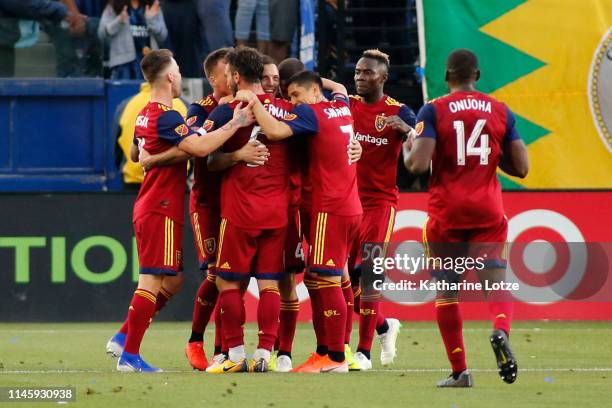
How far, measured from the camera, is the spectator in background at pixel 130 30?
664 inches

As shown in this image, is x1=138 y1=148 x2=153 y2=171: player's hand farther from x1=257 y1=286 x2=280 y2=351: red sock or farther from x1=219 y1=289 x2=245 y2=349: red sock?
x1=257 y1=286 x2=280 y2=351: red sock

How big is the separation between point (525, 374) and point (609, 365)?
3.48 ft

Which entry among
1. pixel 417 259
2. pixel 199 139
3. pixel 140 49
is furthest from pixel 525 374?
pixel 140 49

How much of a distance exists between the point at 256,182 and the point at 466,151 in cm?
157

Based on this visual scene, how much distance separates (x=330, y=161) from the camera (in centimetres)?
972

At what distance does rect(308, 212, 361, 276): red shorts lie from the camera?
9695mm

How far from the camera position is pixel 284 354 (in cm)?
999

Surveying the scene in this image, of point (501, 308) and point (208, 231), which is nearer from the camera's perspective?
point (501, 308)

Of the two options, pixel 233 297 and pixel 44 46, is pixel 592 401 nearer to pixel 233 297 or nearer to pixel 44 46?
pixel 233 297

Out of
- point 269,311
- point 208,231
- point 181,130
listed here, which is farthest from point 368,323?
point 181,130

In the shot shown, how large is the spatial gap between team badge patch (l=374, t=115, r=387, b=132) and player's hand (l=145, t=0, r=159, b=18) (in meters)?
6.81

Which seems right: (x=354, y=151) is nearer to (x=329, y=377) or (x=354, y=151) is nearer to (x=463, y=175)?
(x=463, y=175)

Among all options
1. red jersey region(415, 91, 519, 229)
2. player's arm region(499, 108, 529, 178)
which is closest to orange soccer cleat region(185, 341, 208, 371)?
red jersey region(415, 91, 519, 229)

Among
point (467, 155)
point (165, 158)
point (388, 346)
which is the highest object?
point (467, 155)
